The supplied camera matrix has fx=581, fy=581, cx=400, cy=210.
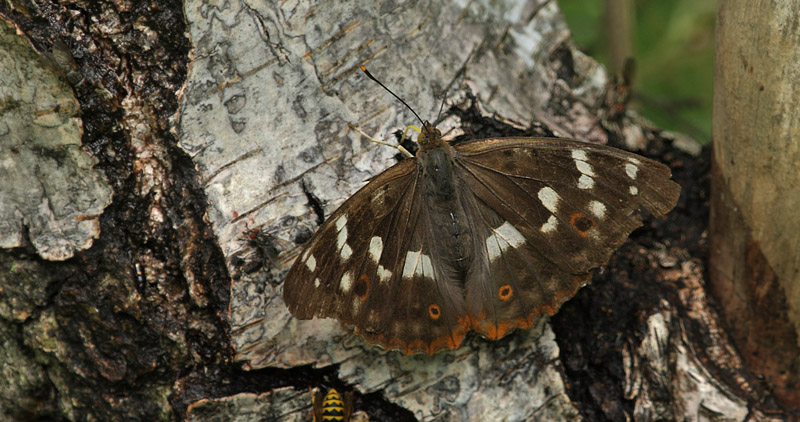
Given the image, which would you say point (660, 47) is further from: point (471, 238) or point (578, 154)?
point (471, 238)

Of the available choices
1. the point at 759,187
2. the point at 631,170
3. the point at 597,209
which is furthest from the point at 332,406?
the point at 759,187

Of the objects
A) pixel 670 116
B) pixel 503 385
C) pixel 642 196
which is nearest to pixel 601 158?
pixel 642 196

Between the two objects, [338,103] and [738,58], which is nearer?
[738,58]

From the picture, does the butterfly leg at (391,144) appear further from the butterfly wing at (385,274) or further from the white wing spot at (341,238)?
the white wing spot at (341,238)

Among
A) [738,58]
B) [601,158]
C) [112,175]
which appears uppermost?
[112,175]

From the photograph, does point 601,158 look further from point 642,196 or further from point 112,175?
point 112,175
